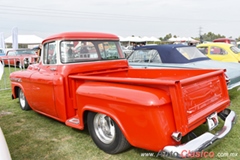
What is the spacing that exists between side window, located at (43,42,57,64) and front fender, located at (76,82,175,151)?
1.43m

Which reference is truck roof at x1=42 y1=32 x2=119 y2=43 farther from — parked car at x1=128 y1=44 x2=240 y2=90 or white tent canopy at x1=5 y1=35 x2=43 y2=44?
white tent canopy at x1=5 y1=35 x2=43 y2=44

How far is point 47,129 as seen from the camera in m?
4.04

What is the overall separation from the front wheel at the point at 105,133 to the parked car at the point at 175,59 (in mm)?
3233

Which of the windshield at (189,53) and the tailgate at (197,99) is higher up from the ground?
the windshield at (189,53)

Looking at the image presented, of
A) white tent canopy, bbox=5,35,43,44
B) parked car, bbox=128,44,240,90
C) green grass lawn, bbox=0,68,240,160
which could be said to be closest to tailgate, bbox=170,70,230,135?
green grass lawn, bbox=0,68,240,160

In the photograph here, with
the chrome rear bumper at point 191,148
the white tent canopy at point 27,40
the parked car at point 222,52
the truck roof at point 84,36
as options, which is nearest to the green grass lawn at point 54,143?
the chrome rear bumper at point 191,148

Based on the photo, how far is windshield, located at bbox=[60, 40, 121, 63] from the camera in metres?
3.74

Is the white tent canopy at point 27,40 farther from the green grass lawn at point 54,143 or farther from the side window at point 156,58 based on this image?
the green grass lawn at point 54,143

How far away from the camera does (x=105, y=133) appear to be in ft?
10.3

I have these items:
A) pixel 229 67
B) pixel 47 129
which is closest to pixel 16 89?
pixel 47 129

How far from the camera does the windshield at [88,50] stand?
374cm

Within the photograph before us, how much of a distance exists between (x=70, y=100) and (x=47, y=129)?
3.08ft

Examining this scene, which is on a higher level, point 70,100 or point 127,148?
point 70,100

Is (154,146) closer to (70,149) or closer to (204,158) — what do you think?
(204,158)
